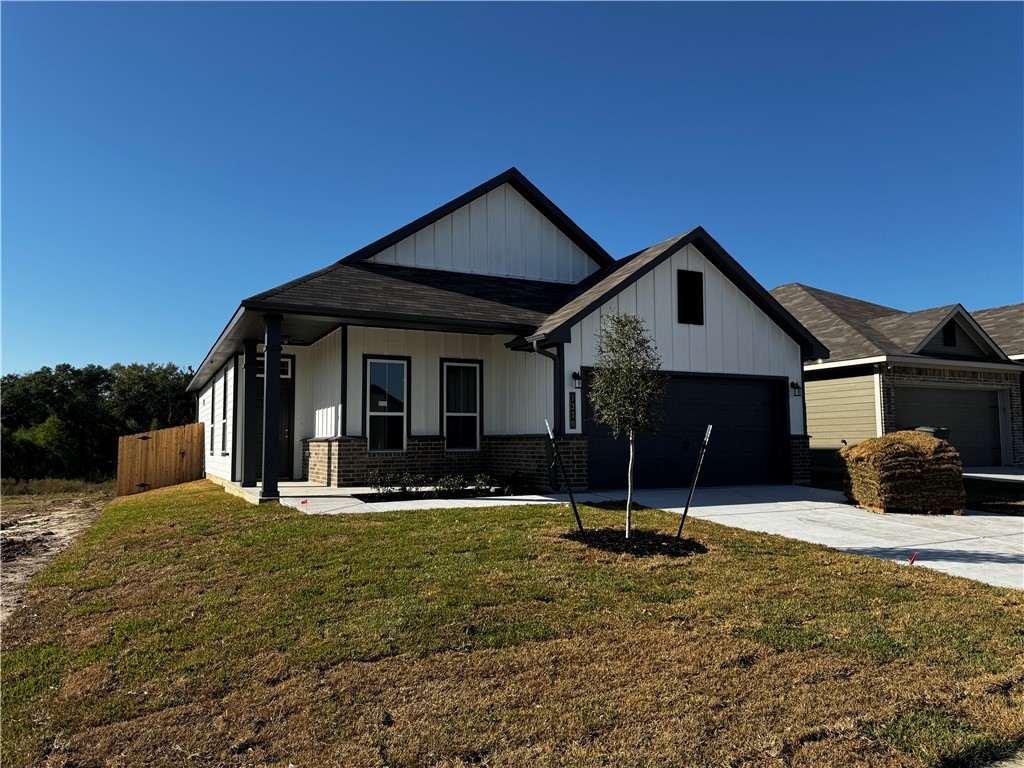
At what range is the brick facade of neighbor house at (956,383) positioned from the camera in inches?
658

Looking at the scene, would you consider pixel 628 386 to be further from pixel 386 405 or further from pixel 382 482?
pixel 386 405

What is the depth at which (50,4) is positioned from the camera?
9031mm

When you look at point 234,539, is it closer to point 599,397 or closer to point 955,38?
point 599,397

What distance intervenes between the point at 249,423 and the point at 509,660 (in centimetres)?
1111

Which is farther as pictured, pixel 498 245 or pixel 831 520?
pixel 498 245

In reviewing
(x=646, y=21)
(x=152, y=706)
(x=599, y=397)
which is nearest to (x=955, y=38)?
(x=646, y=21)

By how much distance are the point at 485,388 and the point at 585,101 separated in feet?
21.6

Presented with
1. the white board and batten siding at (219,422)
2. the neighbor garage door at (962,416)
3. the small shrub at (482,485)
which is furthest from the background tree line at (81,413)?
the neighbor garage door at (962,416)

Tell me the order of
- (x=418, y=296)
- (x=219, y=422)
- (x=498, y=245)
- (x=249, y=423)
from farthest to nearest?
(x=219, y=422) < (x=498, y=245) < (x=249, y=423) < (x=418, y=296)

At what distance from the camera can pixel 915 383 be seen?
57.2 feet

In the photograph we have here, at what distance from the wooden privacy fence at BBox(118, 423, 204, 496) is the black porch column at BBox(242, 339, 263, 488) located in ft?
21.1

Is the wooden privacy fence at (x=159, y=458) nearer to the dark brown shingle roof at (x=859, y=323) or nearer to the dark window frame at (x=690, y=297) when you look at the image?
the dark window frame at (x=690, y=297)

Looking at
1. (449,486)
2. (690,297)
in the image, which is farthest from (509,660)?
(690,297)

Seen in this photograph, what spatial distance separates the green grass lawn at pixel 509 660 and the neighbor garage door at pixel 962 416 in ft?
43.5
